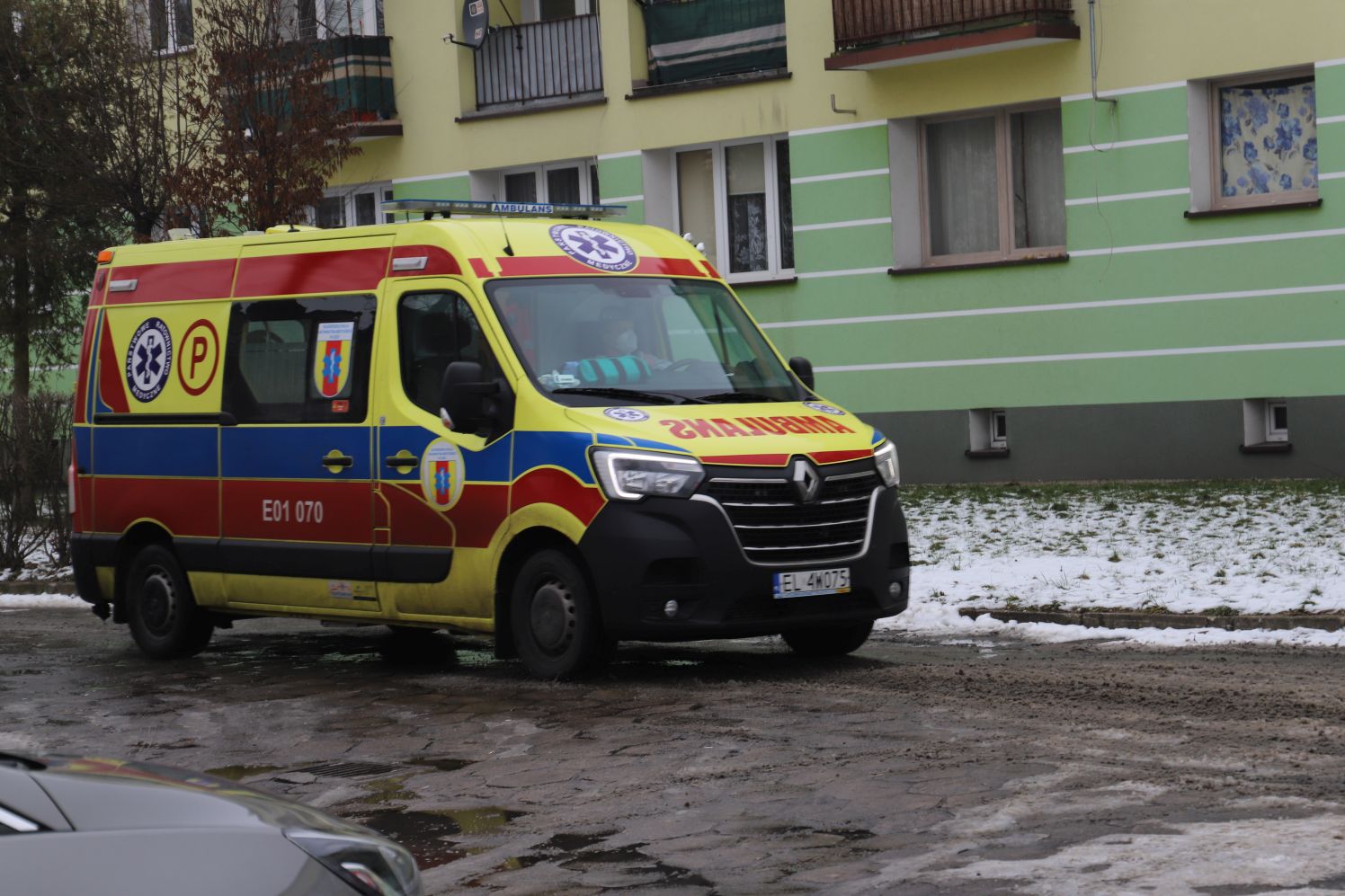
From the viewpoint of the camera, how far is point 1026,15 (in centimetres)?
2280

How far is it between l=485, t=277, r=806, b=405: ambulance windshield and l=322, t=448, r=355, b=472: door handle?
1345 millimetres

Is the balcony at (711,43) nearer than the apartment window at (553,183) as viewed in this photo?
Yes

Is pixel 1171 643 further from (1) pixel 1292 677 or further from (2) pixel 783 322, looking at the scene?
(2) pixel 783 322

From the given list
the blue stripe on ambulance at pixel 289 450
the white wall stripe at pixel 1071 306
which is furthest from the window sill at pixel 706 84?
the blue stripe on ambulance at pixel 289 450

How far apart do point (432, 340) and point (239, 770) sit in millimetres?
3417

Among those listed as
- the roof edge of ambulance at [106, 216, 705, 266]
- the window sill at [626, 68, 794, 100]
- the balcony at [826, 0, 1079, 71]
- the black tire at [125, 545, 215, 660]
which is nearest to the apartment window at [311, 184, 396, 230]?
the window sill at [626, 68, 794, 100]

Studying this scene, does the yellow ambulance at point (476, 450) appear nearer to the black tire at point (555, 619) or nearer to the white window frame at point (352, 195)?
the black tire at point (555, 619)

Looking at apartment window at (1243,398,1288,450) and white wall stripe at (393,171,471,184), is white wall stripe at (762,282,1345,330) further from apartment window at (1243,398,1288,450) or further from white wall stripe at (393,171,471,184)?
white wall stripe at (393,171,471,184)

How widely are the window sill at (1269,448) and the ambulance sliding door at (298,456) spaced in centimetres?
1243

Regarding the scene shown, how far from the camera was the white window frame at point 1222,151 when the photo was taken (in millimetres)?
21953

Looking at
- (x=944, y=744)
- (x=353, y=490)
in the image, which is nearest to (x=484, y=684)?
(x=353, y=490)

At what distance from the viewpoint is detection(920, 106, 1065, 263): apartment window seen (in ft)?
78.8

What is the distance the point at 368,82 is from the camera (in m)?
29.2

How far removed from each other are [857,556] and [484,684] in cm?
209
